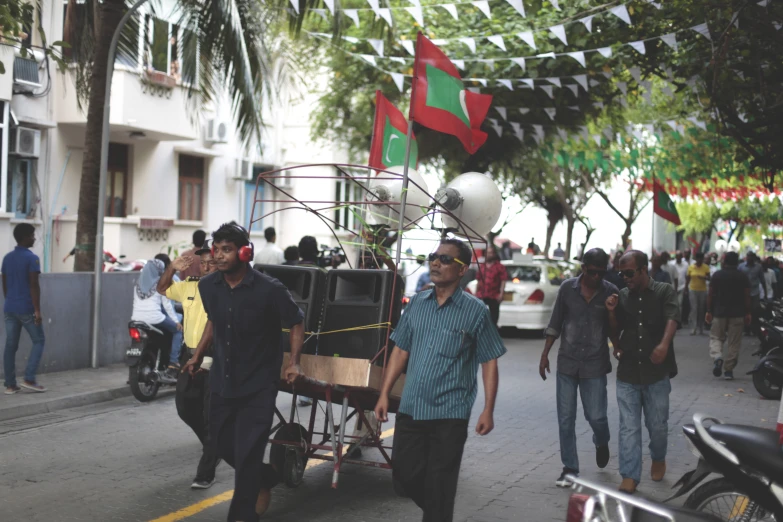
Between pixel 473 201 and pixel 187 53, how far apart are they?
8.49 meters

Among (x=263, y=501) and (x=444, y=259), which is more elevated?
(x=444, y=259)

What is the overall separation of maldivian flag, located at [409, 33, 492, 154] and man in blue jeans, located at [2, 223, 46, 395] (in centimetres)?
538

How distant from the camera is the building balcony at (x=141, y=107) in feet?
64.8

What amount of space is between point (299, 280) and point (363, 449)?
87.5 inches

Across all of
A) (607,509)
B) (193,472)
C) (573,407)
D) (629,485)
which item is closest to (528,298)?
(573,407)

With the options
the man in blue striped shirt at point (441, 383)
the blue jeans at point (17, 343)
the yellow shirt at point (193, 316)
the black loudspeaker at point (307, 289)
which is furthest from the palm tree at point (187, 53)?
the man in blue striped shirt at point (441, 383)

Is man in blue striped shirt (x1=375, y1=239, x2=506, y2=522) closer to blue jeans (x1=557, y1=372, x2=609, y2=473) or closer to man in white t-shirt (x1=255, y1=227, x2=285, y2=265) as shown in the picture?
blue jeans (x1=557, y1=372, x2=609, y2=473)

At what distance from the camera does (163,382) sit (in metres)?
10.8

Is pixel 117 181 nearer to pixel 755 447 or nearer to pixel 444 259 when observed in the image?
pixel 444 259

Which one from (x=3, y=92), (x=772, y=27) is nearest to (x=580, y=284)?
(x=772, y=27)

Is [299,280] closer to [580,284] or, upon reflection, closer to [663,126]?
[580,284]

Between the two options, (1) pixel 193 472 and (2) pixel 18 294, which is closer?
(1) pixel 193 472

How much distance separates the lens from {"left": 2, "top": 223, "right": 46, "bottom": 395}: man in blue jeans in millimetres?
10281

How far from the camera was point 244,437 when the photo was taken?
531 cm
